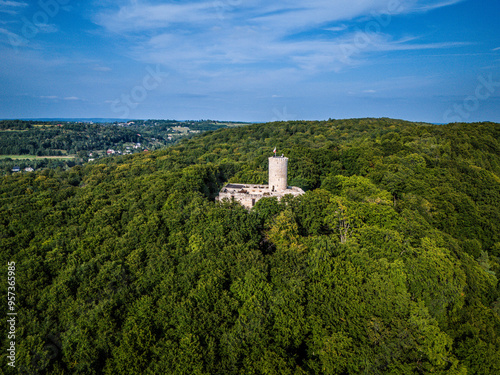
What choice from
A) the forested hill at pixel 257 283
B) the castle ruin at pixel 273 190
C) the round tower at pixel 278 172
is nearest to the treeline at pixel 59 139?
the forested hill at pixel 257 283

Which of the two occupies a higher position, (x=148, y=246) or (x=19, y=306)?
(x=148, y=246)

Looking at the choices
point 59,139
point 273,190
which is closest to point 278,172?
point 273,190

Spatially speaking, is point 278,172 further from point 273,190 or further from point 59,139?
point 59,139

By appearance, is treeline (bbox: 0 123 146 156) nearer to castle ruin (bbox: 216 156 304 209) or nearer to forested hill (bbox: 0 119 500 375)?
forested hill (bbox: 0 119 500 375)

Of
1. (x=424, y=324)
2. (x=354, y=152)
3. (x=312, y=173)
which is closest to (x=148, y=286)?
(x=424, y=324)

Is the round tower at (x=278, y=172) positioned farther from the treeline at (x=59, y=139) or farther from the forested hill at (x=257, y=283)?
the treeline at (x=59, y=139)

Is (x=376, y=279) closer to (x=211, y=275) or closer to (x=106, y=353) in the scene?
(x=211, y=275)
